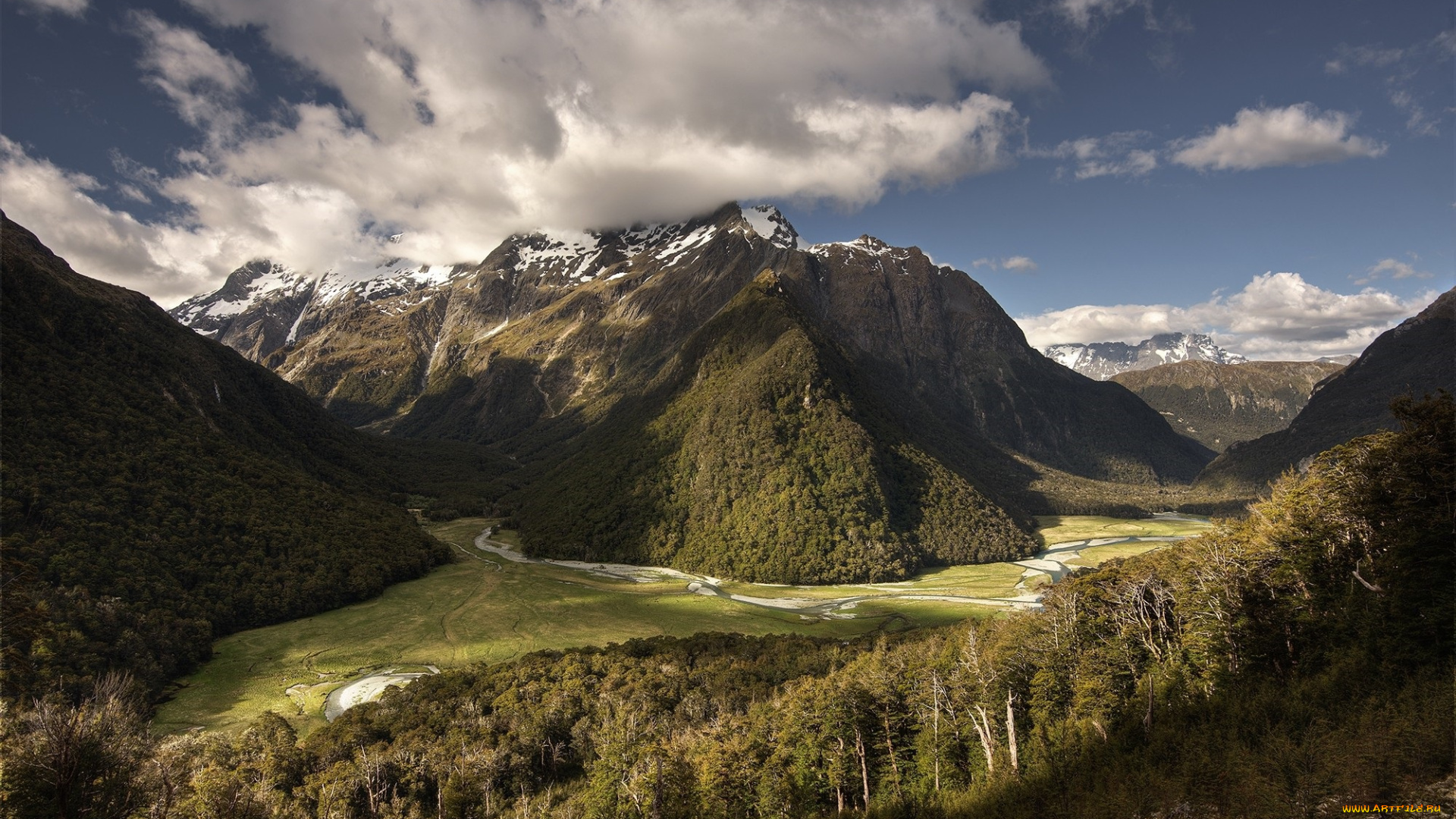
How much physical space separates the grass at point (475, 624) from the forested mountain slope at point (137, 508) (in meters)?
7.75

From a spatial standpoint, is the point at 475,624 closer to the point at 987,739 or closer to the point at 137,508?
the point at 137,508

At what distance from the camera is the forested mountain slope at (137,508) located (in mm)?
101188

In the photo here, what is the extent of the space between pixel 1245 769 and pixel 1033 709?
24441 mm

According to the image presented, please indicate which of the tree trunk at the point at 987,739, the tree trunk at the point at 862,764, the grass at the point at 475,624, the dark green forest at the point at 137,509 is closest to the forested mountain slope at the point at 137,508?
the dark green forest at the point at 137,509

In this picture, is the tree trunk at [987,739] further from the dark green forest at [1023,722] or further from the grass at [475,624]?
the grass at [475,624]

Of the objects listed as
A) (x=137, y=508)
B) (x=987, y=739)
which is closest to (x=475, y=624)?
(x=137, y=508)

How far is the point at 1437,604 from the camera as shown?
42062mm

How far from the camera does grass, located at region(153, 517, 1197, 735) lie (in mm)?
95812

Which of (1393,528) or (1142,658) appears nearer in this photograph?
A: (1393,528)

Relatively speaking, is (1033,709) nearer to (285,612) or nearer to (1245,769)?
(1245,769)

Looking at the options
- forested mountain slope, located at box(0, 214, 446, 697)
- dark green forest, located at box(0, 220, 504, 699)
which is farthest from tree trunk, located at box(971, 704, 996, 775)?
forested mountain slope, located at box(0, 214, 446, 697)

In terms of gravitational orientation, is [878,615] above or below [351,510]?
below

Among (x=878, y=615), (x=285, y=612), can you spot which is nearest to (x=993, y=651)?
(x=878, y=615)

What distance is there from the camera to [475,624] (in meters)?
129
